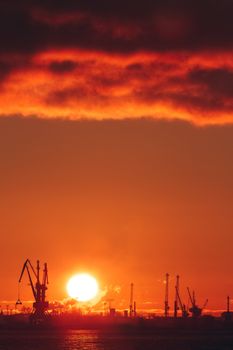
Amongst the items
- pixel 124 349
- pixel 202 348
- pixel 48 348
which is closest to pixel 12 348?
pixel 48 348

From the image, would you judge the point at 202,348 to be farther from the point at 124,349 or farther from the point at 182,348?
the point at 124,349

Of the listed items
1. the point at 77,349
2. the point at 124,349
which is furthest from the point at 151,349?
the point at 77,349

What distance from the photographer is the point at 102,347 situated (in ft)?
555

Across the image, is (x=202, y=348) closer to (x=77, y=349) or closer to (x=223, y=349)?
(x=223, y=349)

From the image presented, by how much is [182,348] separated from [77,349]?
17.6 m

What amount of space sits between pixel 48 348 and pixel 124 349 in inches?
609

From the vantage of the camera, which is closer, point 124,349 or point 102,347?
point 124,349

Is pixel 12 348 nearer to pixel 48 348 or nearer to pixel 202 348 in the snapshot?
pixel 48 348

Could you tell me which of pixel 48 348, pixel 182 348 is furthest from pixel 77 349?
pixel 182 348

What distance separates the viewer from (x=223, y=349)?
161m

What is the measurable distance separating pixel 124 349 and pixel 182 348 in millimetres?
10231

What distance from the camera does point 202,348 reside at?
162500 millimetres

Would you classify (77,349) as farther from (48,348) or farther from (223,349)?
(223,349)

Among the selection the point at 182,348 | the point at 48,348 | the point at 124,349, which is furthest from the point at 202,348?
the point at 48,348
